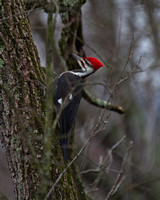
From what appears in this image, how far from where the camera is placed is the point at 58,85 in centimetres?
357

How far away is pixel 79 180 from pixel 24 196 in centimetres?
101

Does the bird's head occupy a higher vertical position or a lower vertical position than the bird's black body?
higher

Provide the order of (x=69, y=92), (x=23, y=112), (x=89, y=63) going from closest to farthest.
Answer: (x=23, y=112) < (x=69, y=92) < (x=89, y=63)

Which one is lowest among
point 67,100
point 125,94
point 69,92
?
point 125,94

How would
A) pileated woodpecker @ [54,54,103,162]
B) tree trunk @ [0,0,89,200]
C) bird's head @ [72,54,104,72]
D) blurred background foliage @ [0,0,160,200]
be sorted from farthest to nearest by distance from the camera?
blurred background foliage @ [0,0,160,200], bird's head @ [72,54,104,72], pileated woodpecker @ [54,54,103,162], tree trunk @ [0,0,89,200]

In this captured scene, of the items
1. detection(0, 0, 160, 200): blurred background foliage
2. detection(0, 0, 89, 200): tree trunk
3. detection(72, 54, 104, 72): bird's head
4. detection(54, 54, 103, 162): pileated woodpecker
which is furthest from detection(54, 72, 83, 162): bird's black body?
detection(0, 0, 160, 200): blurred background foliage

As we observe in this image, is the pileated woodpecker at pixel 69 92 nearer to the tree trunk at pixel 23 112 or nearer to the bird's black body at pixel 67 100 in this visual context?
the bird's black body at pixel 67 100

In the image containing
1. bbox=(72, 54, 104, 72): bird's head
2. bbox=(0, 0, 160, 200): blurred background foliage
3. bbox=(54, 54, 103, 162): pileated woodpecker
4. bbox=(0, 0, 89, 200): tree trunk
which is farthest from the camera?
bbox=(0, 0, 160, 200): blurred background foliage

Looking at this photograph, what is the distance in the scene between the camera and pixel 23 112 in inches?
94.5

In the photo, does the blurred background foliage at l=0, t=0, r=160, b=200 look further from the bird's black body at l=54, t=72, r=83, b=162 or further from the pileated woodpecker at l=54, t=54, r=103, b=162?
the bird's black body at l=54, t=72, r=83, b=162

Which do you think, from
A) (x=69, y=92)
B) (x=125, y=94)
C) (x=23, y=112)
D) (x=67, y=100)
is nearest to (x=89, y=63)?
(x=67, y=100)

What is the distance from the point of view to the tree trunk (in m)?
2.29

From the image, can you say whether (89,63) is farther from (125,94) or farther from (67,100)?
(125,94)

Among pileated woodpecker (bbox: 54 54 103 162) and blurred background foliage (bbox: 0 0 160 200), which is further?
blurred background foliage (bbox: 0 0 160 200)
